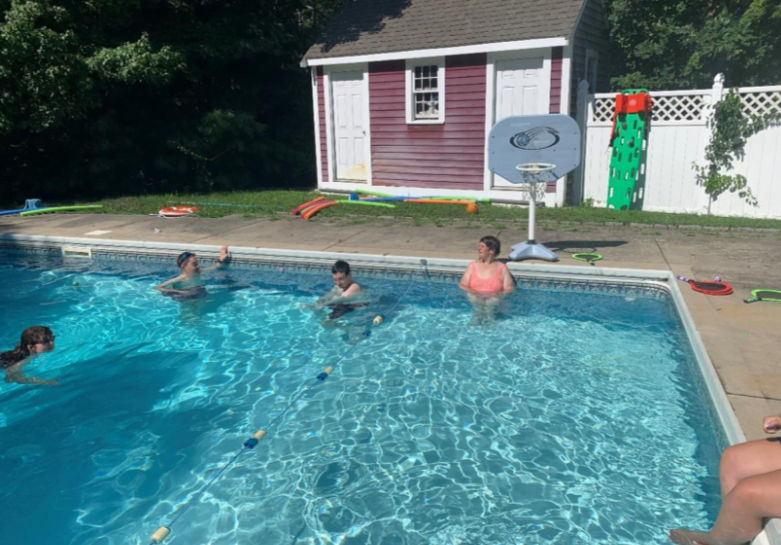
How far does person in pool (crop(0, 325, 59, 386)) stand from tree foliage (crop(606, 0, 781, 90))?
13716mm

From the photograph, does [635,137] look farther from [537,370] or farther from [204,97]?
[204,97]

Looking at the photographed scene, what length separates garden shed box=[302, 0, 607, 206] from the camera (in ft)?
41.8

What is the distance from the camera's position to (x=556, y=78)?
1250cm

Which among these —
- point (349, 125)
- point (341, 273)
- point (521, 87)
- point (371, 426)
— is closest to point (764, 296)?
point (371, 426)

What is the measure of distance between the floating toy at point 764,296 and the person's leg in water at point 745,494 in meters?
3.51

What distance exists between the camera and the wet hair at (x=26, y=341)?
5.83 meters

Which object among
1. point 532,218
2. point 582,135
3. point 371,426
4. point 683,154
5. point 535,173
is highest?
point 582,135

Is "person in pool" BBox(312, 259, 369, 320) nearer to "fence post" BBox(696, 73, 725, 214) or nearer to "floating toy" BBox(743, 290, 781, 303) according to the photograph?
"floating toy" BBox(743, 290, 781, 303)

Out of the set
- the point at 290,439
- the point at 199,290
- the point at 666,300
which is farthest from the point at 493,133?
the point at 290,439

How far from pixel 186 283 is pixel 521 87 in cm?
818

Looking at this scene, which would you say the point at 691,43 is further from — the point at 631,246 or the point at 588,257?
the point at 588,257

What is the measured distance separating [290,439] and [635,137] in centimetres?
975

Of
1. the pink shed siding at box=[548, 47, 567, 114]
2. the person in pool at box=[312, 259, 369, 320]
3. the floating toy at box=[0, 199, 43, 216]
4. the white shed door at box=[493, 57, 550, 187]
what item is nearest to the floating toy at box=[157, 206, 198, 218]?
the floating toy at box=[0, 199, 43, 216]

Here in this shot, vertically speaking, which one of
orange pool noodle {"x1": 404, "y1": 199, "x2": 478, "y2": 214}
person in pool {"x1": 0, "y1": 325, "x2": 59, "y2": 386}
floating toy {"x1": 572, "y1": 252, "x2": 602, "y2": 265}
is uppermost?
orange pool noodle {"x1": 404, "y1": 199, "x2": 478, "y2": 214}
